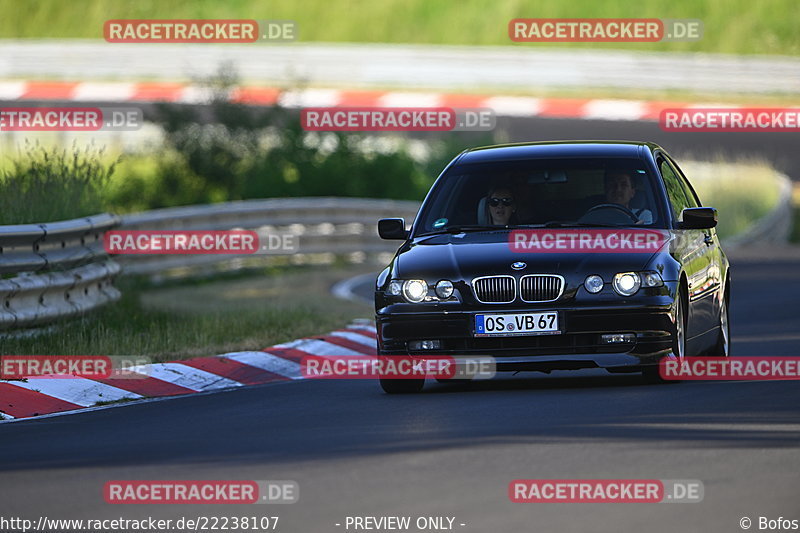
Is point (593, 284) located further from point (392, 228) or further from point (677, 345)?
point (392, 228)

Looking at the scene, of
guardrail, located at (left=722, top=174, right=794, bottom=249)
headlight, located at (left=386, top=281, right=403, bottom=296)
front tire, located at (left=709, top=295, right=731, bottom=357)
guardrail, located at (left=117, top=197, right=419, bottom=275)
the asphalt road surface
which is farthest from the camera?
guardrail, located at (left=722, top=174, right=794, bottom=249)

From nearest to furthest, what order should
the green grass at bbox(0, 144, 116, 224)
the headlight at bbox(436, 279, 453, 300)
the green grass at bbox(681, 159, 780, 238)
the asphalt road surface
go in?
1. the asphalt road surface
2. the headlight at bbox(436, 279, 453, 300)
3. the green grass at bbox(0, 144, 116, 224)
4. the green grass at bbox(681, 159, 780, 238)

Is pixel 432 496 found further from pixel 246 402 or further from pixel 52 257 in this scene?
pixel 52 257

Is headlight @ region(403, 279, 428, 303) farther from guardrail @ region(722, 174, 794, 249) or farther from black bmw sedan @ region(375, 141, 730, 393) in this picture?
guardrail @ region(722, 174, 794, 249)

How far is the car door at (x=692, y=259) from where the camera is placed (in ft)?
36.0

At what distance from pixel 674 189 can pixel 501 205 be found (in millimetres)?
1360

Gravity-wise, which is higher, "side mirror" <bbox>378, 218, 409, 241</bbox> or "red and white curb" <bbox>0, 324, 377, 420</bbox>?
"side mirror" <bbox>378, 218, 409, 241</bbox>

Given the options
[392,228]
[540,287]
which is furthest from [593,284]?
[392,228]

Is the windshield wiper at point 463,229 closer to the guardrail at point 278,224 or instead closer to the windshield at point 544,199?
the windshield at point 544,199

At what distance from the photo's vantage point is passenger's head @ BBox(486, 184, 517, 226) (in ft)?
37.2

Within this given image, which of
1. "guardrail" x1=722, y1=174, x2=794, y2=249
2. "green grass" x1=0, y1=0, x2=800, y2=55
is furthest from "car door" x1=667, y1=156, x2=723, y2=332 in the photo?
"green grass" x1=0, y1=0, x2=800, y2=55

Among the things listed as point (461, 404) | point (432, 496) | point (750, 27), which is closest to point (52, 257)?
point (461, 404)

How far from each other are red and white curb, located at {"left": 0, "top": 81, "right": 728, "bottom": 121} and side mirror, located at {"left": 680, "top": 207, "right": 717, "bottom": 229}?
2494 centimetres

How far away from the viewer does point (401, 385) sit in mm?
10703
